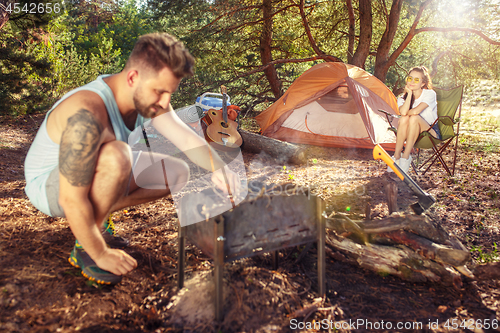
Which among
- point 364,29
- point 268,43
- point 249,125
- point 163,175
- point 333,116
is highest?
point 364,29

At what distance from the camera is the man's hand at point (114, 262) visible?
6.18ft

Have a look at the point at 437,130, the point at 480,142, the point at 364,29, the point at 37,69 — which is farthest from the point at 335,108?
the point at 37,69

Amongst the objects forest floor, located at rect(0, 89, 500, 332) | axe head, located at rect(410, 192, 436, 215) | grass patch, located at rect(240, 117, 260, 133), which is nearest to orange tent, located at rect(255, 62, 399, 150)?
grass patch, located at rect(240, 117, 260, 133)

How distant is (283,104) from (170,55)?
5.63m

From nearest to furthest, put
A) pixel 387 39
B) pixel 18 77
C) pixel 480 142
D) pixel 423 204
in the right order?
pixel 423 204, pixel 18 77, pixel 480 142, pixel 387 39

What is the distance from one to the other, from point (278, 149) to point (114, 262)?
14.0 feet

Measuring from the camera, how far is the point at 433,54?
9.57 m

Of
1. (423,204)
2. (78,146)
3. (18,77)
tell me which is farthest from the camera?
(18,77)

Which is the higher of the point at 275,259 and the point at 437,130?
the point at 437,130

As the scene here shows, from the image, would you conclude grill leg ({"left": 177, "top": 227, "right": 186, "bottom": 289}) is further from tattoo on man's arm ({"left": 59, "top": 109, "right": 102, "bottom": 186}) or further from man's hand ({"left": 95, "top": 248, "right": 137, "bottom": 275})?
tattoo on man's arm ({"left": 59, "top": 109, "right": 102, "bottom": 186})

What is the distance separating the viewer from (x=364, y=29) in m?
8.63

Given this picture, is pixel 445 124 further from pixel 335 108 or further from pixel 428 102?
pixel 335 108

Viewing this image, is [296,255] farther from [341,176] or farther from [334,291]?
[341,176]

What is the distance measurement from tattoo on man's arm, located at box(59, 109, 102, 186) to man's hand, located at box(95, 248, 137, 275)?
0.49 metres
